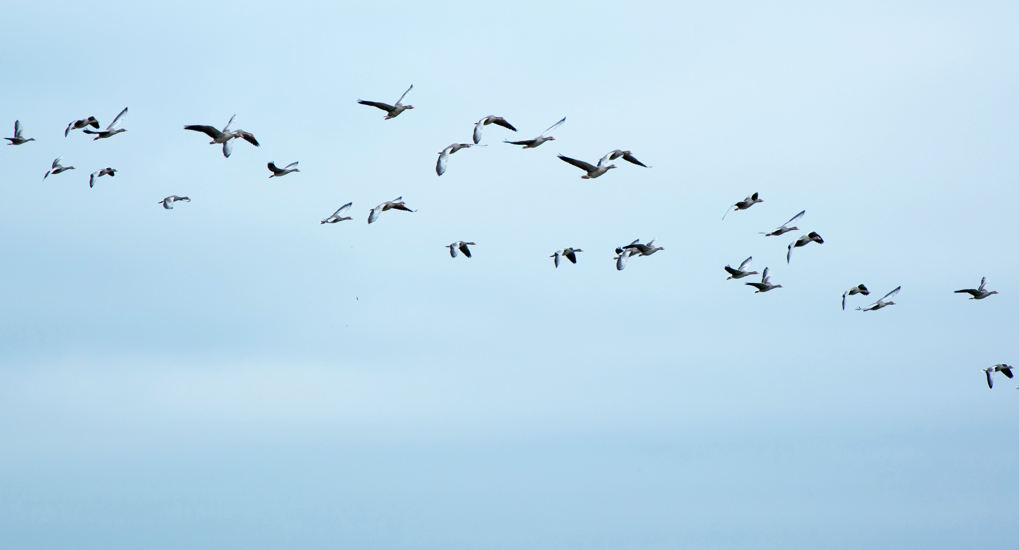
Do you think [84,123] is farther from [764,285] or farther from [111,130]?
[764,285]

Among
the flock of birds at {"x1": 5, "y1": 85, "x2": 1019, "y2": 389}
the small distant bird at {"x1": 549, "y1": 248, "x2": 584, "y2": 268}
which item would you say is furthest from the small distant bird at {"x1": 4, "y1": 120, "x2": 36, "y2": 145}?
the small distant bird at {"x1": 549, "y1": 248, "x2": 584, "y2": 268}

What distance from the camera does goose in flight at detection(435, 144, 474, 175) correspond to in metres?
49.7

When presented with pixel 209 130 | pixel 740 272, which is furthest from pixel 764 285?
pixel 209 130

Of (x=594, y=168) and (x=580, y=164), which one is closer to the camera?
(x=580, y=164)

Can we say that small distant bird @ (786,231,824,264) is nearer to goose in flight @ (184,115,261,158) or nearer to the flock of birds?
the flock of birds

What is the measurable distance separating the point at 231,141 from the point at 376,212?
700 cm

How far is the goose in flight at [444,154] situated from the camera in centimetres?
4966

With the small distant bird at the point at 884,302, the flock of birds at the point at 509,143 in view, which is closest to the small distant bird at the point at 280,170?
the flock of birds at the point at 509,143

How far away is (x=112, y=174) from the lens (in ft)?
194

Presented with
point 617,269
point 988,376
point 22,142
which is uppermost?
point 22,142

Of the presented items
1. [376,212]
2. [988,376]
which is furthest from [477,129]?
[988,376]

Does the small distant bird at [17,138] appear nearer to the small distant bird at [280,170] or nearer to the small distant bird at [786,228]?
the small distant bird at [280,170]

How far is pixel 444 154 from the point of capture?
50.8 metres

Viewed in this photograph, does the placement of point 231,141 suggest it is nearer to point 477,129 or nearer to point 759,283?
point 477,129
